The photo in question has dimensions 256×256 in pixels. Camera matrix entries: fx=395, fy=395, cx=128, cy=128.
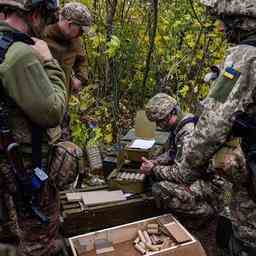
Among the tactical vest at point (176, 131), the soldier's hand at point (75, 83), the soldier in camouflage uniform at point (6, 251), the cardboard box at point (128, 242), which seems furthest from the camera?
the soldier's hand at point (75, 83)

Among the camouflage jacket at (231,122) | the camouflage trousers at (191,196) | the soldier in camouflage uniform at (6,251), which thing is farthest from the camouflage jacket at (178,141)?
the soldier in camouflage uniform at (6,251)

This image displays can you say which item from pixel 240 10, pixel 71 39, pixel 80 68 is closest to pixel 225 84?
pixel 240 10

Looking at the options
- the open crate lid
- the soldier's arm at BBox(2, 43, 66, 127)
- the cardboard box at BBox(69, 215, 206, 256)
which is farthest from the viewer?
the open crate lid

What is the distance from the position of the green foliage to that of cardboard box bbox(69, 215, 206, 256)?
2162 millimetres

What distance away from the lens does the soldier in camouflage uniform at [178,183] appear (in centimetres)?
403

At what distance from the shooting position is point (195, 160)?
2.57m

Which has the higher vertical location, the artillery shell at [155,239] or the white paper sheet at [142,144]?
the white paper sheet at [142,144]

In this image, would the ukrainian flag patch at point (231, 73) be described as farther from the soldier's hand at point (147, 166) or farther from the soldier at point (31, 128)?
the soldier's hand at point (147, 166)

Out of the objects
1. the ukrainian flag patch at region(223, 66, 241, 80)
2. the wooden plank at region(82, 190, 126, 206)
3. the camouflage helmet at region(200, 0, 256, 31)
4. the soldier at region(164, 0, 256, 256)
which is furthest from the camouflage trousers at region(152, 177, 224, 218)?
the camouflage helmet at region(200, 0, 256, 31)

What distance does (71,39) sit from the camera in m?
4.80

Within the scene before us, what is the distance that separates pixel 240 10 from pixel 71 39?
2.81m

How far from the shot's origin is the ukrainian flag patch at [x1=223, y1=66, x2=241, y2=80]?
2.31m

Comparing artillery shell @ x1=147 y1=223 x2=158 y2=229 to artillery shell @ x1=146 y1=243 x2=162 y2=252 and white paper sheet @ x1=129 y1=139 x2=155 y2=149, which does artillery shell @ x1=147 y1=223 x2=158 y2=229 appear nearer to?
artillery shell @ x1=146 y1=243 x2=162 y2=252

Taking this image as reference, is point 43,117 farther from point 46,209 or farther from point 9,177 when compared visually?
point 46,209
